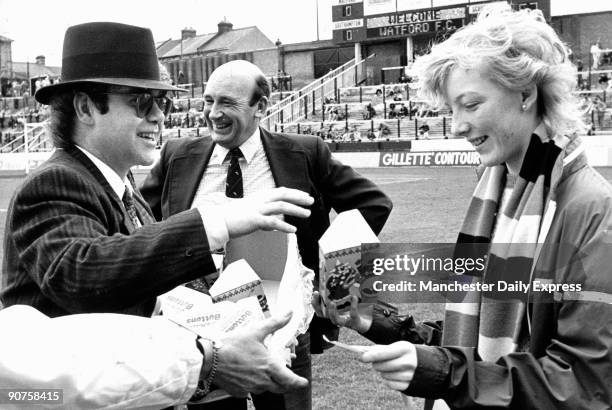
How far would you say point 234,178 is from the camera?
4.17m

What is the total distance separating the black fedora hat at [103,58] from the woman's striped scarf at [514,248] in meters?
1.26

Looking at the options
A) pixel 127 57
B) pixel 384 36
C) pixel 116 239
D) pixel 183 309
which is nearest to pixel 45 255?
pixel 116 239

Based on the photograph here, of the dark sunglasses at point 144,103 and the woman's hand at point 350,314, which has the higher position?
A: the dark sunglasses at point 144,103

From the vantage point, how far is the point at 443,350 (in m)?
2.15

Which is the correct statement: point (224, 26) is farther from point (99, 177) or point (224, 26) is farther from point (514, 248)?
point (514, 248)

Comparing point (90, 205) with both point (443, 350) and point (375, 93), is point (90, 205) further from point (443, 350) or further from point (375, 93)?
point (375, 93)

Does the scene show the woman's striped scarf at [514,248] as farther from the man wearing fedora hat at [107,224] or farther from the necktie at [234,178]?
the necktie at [234,178]

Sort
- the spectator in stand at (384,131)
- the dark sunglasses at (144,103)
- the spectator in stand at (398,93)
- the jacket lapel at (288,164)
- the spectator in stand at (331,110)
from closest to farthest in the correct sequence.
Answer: the dark sunglasses at (144,103) < the jacket lapel at (288,164) < the spectator in stand at (384,131) < the spectator in stand at (398,93) < the spectator in stand at (331,110)

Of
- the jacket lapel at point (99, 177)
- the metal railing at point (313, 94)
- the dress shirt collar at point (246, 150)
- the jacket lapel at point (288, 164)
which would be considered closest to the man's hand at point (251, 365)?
the jacket lapel at point (99, 177)

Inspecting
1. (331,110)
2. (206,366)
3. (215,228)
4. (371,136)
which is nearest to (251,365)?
(206,366)

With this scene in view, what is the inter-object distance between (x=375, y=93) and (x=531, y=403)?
40044 millimetres

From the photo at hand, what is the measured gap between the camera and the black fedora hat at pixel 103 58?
2.55 metres

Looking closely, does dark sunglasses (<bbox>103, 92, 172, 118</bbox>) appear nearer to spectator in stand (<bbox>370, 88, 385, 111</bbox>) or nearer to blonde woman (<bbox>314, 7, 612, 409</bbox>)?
blonde woman (<bbox>314, 7, 612, 409</bbox>)

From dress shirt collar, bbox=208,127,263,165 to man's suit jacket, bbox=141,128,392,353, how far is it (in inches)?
1.5
